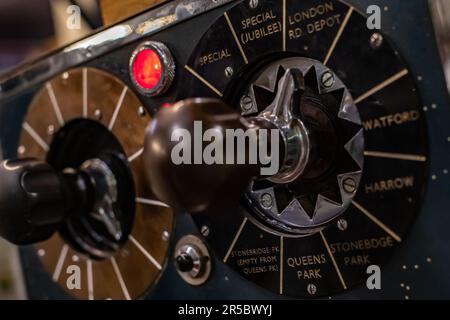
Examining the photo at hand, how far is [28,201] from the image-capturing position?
3.38ft

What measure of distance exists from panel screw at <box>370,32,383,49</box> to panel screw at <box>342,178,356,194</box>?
0.59ft

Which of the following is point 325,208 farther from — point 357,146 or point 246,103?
point 246,103

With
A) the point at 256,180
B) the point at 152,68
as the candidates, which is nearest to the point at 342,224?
the point at 256,180

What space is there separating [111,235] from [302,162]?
542 millimetres

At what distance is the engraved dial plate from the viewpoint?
79 cm

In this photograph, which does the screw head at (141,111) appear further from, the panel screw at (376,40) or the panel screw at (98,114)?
the panel screw at (376,40)

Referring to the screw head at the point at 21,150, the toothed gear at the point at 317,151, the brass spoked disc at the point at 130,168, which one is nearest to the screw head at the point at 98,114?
the brass spoked disc at the point at 130,168

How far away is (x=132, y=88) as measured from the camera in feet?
3.76

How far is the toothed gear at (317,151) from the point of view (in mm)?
858

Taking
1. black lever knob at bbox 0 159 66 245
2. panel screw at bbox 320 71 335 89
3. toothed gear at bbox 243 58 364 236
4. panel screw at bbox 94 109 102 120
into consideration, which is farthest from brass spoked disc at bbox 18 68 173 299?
panel screw at bbox 320 71 335 89

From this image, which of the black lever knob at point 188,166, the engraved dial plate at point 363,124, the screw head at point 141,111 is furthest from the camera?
the screw head at point 141,111

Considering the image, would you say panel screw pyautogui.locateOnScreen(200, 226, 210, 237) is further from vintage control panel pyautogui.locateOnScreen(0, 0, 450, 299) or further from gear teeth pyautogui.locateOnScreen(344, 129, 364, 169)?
gear teeth pyautogui.locateOnScreen(344, 129, 364, 169)

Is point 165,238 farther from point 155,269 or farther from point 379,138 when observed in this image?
point 379,138

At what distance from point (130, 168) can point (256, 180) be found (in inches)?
12.6
